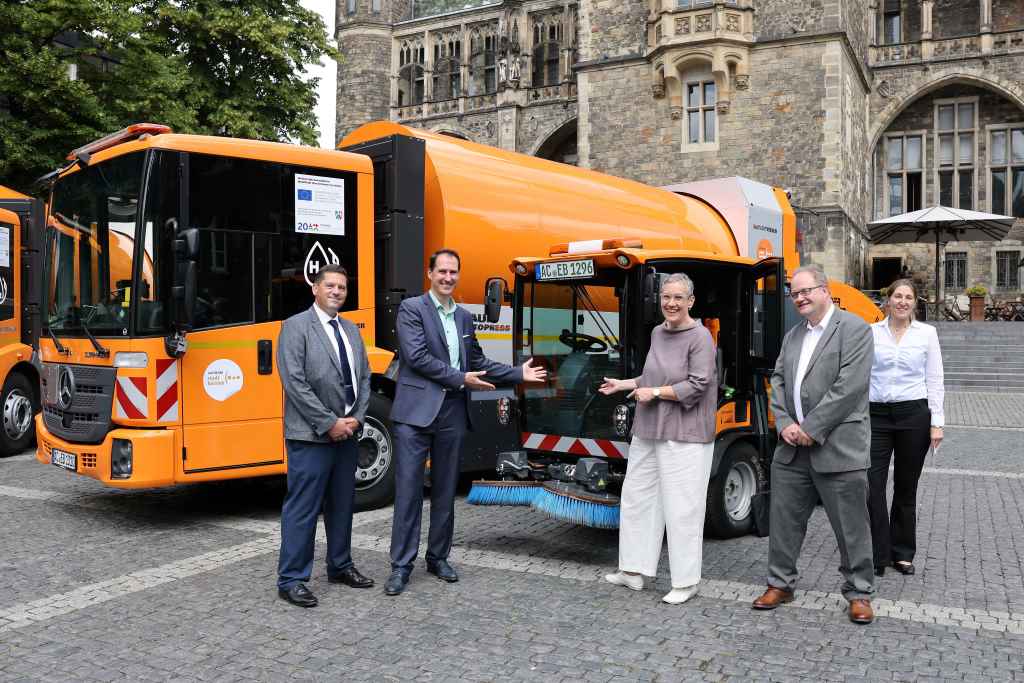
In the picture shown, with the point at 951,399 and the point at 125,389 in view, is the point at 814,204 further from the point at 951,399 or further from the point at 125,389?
the point at 125,389

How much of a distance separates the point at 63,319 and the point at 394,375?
8.00 ft

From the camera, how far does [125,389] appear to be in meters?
6.25

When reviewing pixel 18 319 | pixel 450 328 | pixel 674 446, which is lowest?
pixel 674 446

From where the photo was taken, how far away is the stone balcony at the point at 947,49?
2994 cm

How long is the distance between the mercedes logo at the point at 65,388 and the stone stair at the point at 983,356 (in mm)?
17144

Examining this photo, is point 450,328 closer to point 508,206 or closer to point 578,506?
point 578,506

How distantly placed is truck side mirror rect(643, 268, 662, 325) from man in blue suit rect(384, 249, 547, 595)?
78 cm

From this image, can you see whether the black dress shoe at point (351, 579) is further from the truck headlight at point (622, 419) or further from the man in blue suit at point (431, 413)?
the truck headlight at point (622, 419)

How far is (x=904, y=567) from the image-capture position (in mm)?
5480

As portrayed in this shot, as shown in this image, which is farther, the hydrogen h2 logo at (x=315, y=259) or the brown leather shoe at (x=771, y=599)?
the hydrogen h2 logo at (x=315, y=259)

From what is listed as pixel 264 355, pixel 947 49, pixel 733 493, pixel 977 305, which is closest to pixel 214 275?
pixel 264 355

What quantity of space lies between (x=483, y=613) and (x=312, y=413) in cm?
132

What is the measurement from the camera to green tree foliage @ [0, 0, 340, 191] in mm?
15695

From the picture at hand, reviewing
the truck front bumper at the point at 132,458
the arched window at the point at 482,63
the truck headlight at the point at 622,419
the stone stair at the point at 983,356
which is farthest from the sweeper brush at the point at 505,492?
the arched window at the point at 482,63
